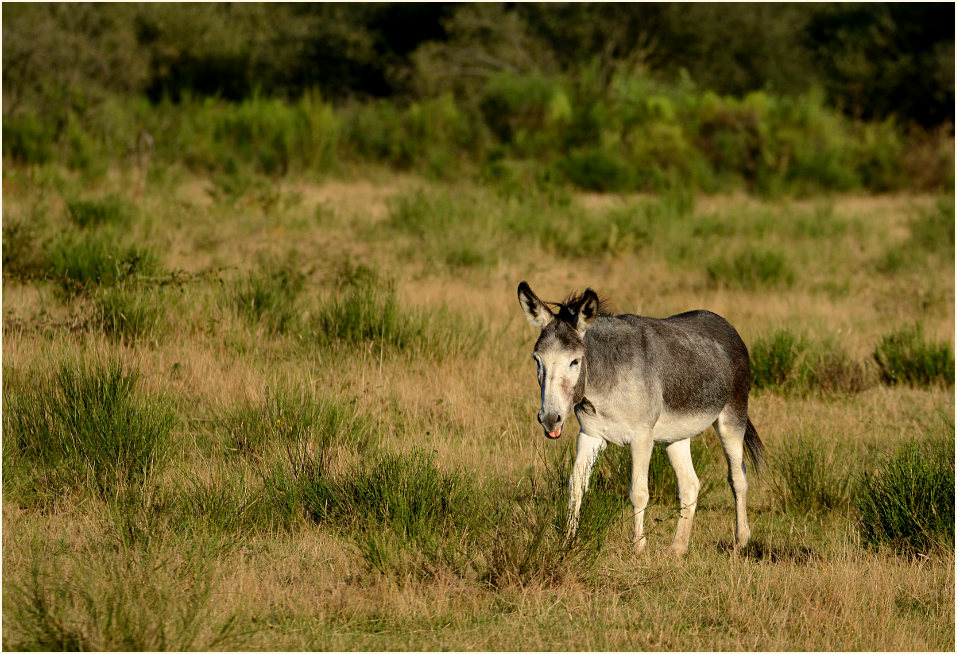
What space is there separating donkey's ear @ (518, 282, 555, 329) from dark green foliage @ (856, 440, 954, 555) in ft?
8.44

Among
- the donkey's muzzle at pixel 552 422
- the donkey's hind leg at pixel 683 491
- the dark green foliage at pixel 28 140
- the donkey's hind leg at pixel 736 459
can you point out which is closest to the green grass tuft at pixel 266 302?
the donkey's hind leg at pixel 683 491

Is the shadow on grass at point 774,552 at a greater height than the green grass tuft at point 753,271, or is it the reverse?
the green grass tuft at point 753,271

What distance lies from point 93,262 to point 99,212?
11.7 ft

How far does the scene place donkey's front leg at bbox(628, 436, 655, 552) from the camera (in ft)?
18.7

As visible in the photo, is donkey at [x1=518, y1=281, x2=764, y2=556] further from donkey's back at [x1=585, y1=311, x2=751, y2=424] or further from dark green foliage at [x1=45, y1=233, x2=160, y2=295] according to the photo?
dark green foliage at [x1=45, y1=233, x2=160, y2=295]

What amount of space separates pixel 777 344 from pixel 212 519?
601 cm

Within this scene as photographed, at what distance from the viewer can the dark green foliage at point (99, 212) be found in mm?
14148

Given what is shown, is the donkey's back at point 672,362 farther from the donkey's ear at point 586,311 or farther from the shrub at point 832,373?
the shrub at point 832,373

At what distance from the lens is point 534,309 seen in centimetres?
535

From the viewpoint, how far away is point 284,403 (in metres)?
7.38

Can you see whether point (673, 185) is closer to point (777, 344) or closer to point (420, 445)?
point (777, 344)

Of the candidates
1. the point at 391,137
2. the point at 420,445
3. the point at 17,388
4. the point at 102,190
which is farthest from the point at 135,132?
the point at 420,445

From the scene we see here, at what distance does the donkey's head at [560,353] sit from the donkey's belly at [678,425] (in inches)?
28.6

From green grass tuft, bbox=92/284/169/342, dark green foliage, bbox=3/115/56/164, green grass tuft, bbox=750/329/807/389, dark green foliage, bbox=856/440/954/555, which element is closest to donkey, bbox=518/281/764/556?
dark green foliage, bbox=856/440/954/555
